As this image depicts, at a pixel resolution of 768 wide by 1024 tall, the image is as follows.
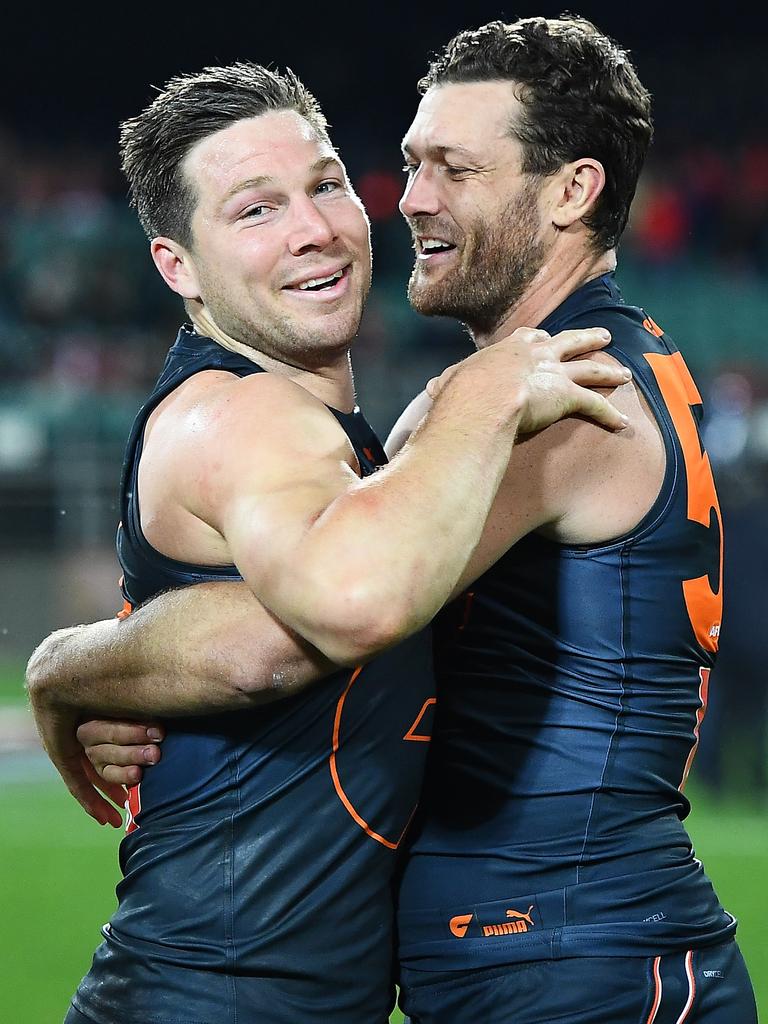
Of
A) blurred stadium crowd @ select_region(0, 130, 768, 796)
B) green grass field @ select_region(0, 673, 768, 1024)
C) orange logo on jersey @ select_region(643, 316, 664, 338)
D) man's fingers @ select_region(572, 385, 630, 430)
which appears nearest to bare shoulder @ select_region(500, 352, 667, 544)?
man's fingers @ select_region(572, 385, 630, 430)

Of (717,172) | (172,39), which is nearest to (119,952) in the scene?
(717,172)

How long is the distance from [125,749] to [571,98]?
1645 millimetres

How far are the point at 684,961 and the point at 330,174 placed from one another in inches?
67.3

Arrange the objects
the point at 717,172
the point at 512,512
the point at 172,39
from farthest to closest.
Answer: the point at 172,39
the point at 717,172
the point at 512,512

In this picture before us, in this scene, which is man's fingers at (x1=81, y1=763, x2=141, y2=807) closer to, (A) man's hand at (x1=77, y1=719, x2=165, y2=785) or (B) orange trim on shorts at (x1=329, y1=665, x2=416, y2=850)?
(A) man's hand at (x1=77, y1=719, x2=165, y2=785)

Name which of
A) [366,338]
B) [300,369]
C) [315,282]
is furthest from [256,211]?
[366,338]

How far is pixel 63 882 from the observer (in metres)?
7.51

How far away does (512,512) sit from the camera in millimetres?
2562

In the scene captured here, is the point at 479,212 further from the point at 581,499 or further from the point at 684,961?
the point at 684,961

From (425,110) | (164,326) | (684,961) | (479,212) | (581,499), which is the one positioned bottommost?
(164,326)

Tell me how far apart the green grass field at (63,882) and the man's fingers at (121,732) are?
10.4 ft

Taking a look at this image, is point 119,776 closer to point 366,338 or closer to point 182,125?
point 182,125

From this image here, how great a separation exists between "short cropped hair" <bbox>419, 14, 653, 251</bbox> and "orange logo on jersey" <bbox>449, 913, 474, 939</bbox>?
4.69ft

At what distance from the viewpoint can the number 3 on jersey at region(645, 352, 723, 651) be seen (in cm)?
274
